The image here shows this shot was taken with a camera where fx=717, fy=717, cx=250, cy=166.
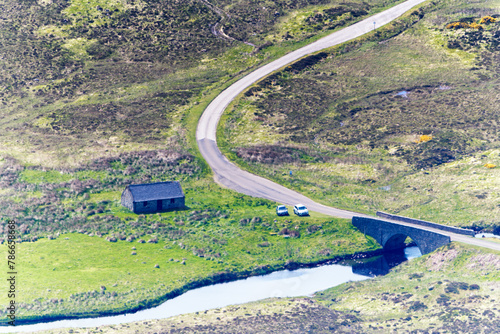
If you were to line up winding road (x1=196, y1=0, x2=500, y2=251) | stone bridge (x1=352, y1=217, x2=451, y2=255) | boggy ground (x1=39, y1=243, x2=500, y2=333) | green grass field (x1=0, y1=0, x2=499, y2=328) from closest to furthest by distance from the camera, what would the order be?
boggy ground (x1=39, y1=243, x2=500, y2=333) < stone bridge (x1=352, y1=217, x2=451, y2=255) < green grass field (x1=0, y1=0, x2=499, y2=328) < winding road (x1=196, y1=0, x2=500, y2=251)

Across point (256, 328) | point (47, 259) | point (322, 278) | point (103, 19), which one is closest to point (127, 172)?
point (47, 259)

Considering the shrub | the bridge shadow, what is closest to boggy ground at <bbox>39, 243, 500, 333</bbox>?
the shrub

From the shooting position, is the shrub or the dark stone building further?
the dark stone building

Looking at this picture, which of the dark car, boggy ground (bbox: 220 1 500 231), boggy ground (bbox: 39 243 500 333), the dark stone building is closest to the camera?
boggy ground (bbox: 39 243 500 333)

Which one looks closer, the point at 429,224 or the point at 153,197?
the point at 429,224

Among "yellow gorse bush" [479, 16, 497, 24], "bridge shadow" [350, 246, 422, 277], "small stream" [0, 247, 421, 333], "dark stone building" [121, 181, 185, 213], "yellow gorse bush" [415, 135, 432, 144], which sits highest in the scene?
"yellow gorse bush" [479, 16, 497, 24]

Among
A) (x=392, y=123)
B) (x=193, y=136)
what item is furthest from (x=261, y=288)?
(x=392, y=123)

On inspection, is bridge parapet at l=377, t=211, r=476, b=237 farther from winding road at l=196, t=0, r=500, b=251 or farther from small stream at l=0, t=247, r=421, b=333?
small stream at l=0, t=247, r=421, b=333

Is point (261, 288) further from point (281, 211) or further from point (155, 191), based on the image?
point (155, 191)
